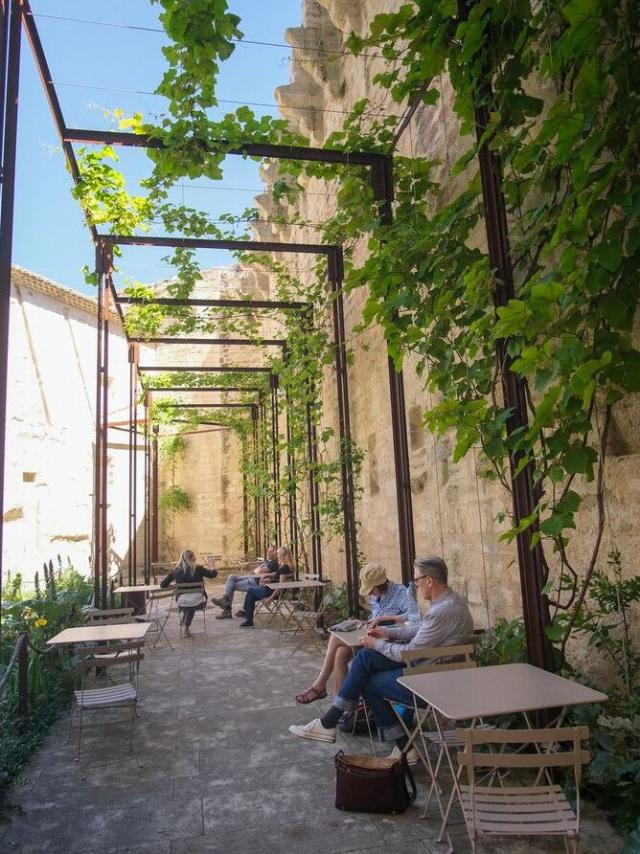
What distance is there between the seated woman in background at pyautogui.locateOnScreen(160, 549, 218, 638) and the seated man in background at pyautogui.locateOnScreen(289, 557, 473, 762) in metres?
4.26

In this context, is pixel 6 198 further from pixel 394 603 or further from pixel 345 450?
pixel 345 450

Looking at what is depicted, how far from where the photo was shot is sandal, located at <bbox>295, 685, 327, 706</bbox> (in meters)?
4.44

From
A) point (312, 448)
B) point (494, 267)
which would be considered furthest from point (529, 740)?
point (312, 448)

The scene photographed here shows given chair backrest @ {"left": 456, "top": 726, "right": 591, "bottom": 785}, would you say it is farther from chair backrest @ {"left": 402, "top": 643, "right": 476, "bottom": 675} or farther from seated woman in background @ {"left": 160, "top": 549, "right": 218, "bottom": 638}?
seated woman in background @ {"left": 160, "top": 549, "right": 218, "bottom": 638}

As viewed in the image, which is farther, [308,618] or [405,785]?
[308,618]

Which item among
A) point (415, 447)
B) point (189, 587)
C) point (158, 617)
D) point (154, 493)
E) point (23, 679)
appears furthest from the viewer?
point (154, 493)

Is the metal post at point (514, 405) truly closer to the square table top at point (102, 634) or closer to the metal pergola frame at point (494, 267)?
the metal pergola frame at point (494, 267)

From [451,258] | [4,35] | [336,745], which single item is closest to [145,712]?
[336,745]

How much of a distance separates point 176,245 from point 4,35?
3594mm

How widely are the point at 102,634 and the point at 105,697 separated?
2.34 ft

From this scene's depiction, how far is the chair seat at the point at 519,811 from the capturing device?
6.62 feet

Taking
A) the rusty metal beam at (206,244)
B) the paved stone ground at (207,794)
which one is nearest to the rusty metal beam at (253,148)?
the rusty metal beam at (206,244)

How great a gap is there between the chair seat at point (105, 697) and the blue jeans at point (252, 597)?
4.32 m

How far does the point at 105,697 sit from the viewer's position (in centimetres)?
391
